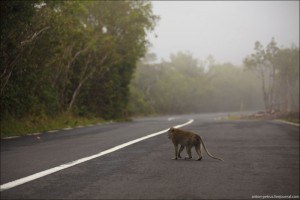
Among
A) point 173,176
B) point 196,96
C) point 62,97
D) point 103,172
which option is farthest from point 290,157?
point 196,96

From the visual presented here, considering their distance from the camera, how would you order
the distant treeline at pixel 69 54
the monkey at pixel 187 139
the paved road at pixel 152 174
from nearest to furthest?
the paved road at pixel 152 174
the monkey at pixel 187 139
the distant treeline at pixel 69 54

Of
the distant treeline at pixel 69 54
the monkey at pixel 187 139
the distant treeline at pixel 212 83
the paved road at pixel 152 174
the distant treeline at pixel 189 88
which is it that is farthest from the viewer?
the distant treeline at pixel 189 88

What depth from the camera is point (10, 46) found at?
17.6 metres

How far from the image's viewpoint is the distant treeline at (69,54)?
59.1 ft

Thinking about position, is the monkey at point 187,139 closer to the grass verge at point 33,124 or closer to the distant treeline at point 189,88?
the grass verge at point 33,124

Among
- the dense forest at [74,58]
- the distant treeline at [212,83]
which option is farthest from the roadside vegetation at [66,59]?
the distant treeline at [212,83]

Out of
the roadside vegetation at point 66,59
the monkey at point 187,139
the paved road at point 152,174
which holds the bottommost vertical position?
the paved road at point 152,174

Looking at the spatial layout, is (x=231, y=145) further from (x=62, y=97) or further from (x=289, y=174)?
(x=62, y=97)

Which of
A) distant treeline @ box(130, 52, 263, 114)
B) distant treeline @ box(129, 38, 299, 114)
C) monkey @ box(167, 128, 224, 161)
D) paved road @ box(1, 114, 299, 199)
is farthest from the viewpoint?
distant treeline @ box(130, 52, 263, 114)

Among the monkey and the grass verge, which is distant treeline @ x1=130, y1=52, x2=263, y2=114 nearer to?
the grass verge

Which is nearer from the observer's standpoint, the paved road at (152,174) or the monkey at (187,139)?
the paved road at (152,174)

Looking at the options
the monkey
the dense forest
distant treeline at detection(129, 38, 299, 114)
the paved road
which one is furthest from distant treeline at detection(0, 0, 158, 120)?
distant treeline at detection(129, 38, 299, 114)

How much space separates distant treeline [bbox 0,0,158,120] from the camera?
59.1ft

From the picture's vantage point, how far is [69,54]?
83.8 feet
